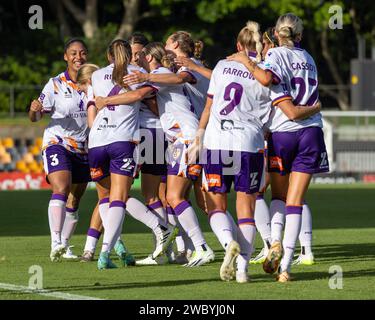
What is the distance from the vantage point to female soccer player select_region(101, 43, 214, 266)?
1137cm

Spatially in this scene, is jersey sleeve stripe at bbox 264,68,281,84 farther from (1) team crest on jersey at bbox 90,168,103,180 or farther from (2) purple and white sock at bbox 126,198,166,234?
(2) purple and white sock at bbox 126,198,166,234

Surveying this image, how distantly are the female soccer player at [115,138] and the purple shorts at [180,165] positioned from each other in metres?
0.37

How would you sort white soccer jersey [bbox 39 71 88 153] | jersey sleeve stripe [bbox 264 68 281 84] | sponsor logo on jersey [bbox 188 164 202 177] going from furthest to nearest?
white soccer jersey [bbox 39 71 88 153] → sponsor logo on jersey [bbox 188 164 202 177] → jersey sleeve stripe [bbox 264 68 281 84]

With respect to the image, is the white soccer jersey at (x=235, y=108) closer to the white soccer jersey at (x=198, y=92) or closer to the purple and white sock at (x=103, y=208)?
the white soccer jersey at (x=198, y=92)

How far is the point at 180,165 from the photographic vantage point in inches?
446

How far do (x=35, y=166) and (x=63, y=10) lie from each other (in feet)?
52.7

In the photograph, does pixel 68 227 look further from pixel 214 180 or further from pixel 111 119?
pixel 214 180

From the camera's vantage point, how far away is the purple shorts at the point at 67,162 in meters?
12.2

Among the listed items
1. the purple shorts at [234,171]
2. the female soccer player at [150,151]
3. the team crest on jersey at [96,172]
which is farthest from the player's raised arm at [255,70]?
the team crest on jersey at [96,172]

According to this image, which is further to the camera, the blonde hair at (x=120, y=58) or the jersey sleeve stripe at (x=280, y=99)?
the blonde hair at (x=120, y=58)

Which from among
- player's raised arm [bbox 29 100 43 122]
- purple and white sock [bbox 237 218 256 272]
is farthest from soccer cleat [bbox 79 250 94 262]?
purple and white sock [bbox 237 218 256 272]

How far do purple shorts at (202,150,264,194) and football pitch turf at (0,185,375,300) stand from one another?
776 mm

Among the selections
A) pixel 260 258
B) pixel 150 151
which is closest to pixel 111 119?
pixel 150 151

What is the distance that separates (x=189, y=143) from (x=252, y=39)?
1.37m
